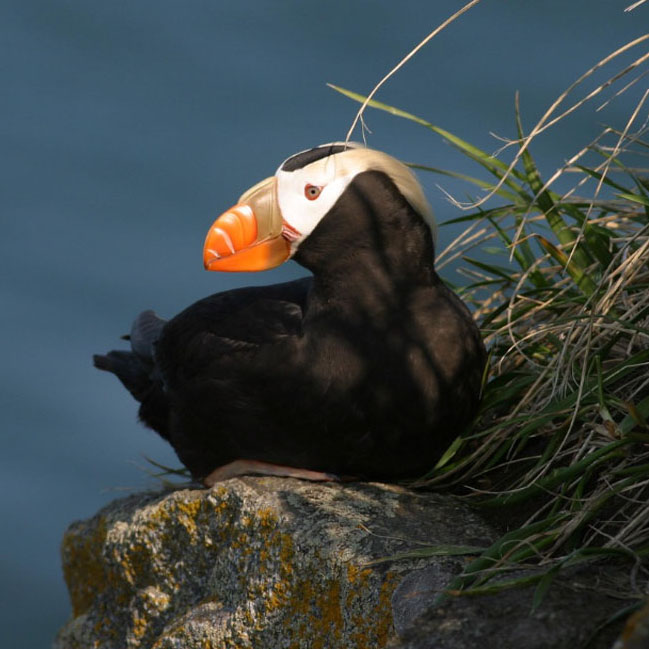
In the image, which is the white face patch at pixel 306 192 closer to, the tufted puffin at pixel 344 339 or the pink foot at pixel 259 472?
the tufted puffin at pixel 344 339

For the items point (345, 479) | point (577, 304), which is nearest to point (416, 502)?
point (345, 479)

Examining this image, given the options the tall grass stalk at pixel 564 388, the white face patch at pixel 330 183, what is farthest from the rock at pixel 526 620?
the white face patch at pixel 330 183

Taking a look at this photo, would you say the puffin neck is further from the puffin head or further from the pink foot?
the pink foot

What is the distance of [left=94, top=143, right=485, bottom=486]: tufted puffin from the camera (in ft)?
9.22

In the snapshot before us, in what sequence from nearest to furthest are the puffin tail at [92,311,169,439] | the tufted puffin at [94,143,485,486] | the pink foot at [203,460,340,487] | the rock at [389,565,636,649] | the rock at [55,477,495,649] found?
the rock at [389,565,636,649]
the rock at [55,477,495,649]
the tufted puffin at [94,143,485,486]
the pink foot at [203,460,340,487]
the puffin tail at [92,311,169,439]

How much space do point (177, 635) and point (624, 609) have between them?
1.30 m

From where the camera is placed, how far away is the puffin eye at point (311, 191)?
291 centimetres

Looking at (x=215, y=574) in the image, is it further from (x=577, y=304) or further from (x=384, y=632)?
(x=577, y=304)

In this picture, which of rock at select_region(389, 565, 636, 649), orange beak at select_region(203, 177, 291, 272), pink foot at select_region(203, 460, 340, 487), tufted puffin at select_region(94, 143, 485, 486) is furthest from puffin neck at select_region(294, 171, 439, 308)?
rock at select_region(389, 565, 636, 649)

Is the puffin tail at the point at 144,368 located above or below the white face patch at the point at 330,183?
below

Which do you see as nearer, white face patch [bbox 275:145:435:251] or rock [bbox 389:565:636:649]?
rock [bbox 389:565:636:649]

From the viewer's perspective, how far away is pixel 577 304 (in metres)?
3.03

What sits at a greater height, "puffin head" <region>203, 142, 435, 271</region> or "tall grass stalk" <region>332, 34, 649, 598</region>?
"puffin head" <region>203, 142, 435, 271</region>

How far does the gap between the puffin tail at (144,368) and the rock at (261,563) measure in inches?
11.6
